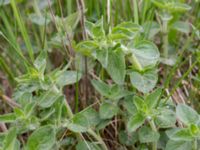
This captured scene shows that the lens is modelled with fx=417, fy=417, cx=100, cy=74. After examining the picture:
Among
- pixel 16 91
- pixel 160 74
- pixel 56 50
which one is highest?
pixel 16 91

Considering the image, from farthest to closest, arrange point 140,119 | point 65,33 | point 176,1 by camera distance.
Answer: point 176,1
point 65,33
point 140,119

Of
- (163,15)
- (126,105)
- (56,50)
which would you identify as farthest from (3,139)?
(163,15)

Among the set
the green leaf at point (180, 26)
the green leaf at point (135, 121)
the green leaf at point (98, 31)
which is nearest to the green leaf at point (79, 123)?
the green leaf at point (135, 121)

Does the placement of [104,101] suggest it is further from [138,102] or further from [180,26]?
[180,26]

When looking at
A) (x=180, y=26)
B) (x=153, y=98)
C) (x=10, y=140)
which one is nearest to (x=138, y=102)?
(x=153, y=98)

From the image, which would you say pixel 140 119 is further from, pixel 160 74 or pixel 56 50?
pixel 56 50

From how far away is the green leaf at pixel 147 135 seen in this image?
115 cm

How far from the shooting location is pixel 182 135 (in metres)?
1.09

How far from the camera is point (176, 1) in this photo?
146 cm

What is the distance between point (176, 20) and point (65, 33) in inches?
19.1

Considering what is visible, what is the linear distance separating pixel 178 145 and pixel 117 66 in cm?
27

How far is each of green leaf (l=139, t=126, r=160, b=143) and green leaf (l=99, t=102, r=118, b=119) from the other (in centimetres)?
9

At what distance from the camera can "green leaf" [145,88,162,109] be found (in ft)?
3.76

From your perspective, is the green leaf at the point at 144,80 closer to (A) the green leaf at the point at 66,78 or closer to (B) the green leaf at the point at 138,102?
(B) the green leaf at the point at 138,102
